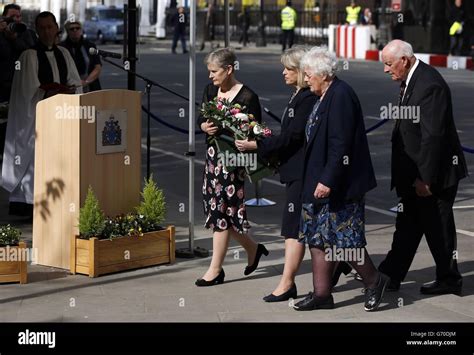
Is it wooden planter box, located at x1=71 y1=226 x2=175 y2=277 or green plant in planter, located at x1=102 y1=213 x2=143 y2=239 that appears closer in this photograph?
wooden planter box, located at x1=71 y1=226 x2=175 y2=277

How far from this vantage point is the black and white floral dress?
364 inches

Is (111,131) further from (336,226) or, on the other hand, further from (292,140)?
(336,226)

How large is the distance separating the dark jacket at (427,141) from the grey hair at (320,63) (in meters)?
0.78

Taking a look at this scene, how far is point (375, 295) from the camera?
8570 mm

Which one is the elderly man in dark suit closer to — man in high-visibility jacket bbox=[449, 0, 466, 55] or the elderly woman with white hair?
the elderly woman with white hair

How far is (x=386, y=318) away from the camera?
836cm

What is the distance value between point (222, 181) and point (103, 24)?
43.1 m

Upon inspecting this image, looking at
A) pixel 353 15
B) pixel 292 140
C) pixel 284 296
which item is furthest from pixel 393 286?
pixel 353 15

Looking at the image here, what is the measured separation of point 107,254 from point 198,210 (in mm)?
3313

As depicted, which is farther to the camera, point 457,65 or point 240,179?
point 457,65

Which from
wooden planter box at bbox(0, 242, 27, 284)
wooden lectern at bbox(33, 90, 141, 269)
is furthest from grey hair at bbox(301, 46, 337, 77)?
wooden planter box at bbox(0, 242, 27, 284)

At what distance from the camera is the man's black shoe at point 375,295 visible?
28.0 feet

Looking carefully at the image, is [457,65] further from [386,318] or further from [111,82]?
[386,318]

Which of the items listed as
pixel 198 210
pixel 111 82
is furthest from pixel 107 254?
pixel 111 82
